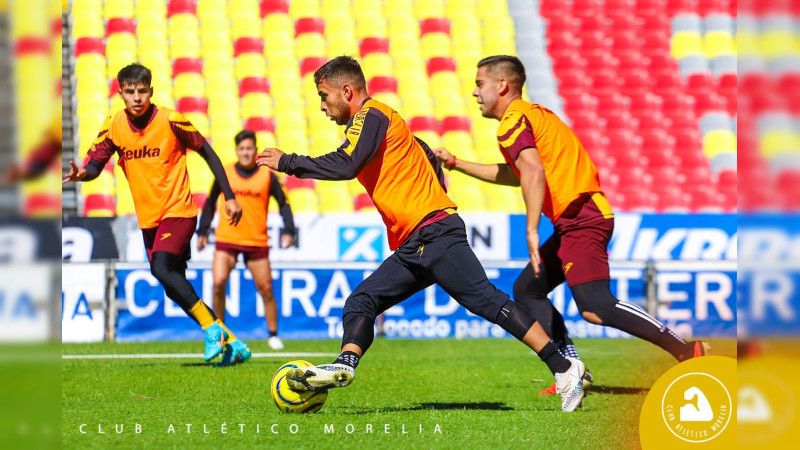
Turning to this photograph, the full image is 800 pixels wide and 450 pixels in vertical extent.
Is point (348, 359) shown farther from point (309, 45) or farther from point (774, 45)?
point (309, 45)

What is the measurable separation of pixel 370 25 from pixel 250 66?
2.17 metres

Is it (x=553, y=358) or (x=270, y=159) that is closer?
(x=270, y=159)

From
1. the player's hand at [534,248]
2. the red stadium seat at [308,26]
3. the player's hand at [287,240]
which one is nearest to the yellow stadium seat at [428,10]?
the red stadium seat at [308,26]

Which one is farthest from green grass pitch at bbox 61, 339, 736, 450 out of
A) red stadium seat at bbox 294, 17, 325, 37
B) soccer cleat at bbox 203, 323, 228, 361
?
red stadium seat at bbox 294, 17, 325, 37

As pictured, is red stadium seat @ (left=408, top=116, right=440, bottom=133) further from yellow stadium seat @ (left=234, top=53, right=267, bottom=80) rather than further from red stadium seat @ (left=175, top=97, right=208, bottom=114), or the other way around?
red stadium seat @ (left=175, top=97, right=208, bottom=114)

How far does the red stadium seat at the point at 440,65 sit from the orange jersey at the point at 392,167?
11.6 meters

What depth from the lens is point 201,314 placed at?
7758 mm

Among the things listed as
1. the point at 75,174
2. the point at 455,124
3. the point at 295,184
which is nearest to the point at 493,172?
the point at 75,174

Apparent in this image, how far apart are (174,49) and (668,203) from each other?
27.3 feet

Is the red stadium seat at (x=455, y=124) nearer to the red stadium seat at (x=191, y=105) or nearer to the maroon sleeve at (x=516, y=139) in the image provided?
the red stadium seat at (x=191, y=105)

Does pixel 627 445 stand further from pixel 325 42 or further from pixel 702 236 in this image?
pixel 325 42

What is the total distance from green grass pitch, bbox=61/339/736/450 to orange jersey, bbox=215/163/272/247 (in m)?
1.63

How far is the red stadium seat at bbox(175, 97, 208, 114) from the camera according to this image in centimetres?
1617

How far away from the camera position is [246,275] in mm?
12414
